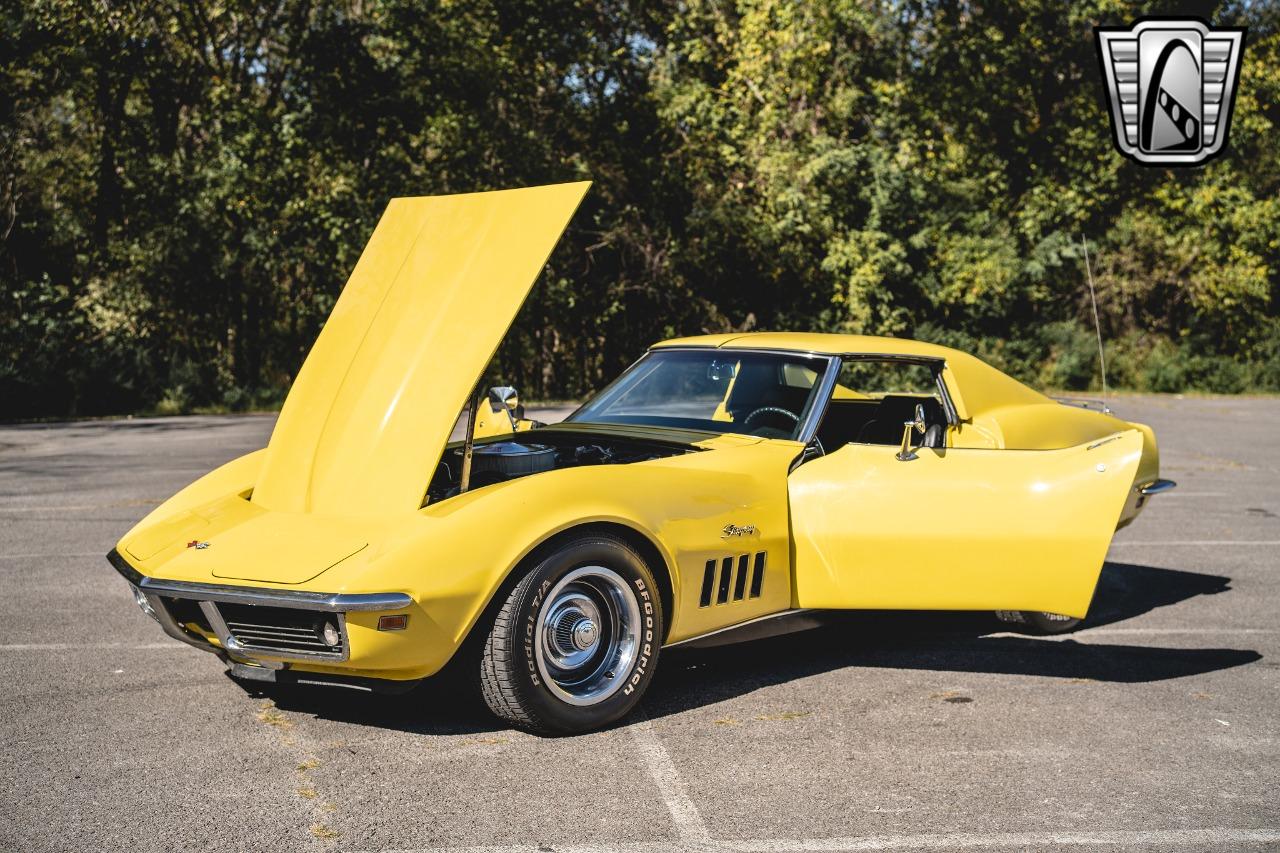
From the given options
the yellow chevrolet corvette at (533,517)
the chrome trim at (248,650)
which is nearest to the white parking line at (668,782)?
the yellow chevrolet corvette at (533,517)

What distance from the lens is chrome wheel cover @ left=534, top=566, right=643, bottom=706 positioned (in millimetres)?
4316

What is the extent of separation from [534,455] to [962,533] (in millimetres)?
1713

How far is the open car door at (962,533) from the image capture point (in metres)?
4.82

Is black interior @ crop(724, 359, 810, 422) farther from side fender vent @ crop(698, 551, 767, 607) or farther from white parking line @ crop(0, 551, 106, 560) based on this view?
white parking line @ crop(0, 551, 106, 560)

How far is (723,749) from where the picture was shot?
4246 mm

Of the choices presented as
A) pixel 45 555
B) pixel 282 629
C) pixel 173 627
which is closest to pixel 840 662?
pixel 282 629

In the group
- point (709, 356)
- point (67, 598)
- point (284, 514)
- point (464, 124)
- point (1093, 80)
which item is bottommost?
point (67, 598)

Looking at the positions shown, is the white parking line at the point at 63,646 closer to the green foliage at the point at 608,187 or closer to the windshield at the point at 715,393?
the windshield at the point at 715,393

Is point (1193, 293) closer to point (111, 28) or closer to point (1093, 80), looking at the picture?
point (1093, 80)

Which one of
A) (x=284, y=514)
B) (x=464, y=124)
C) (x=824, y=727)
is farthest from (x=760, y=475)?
(x=464, y=124)

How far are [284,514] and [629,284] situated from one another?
20844 millimetres

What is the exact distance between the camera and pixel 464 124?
2356cm

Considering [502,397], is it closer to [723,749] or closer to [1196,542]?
[723,749]

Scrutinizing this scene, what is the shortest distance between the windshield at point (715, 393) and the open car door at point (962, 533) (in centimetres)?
59
